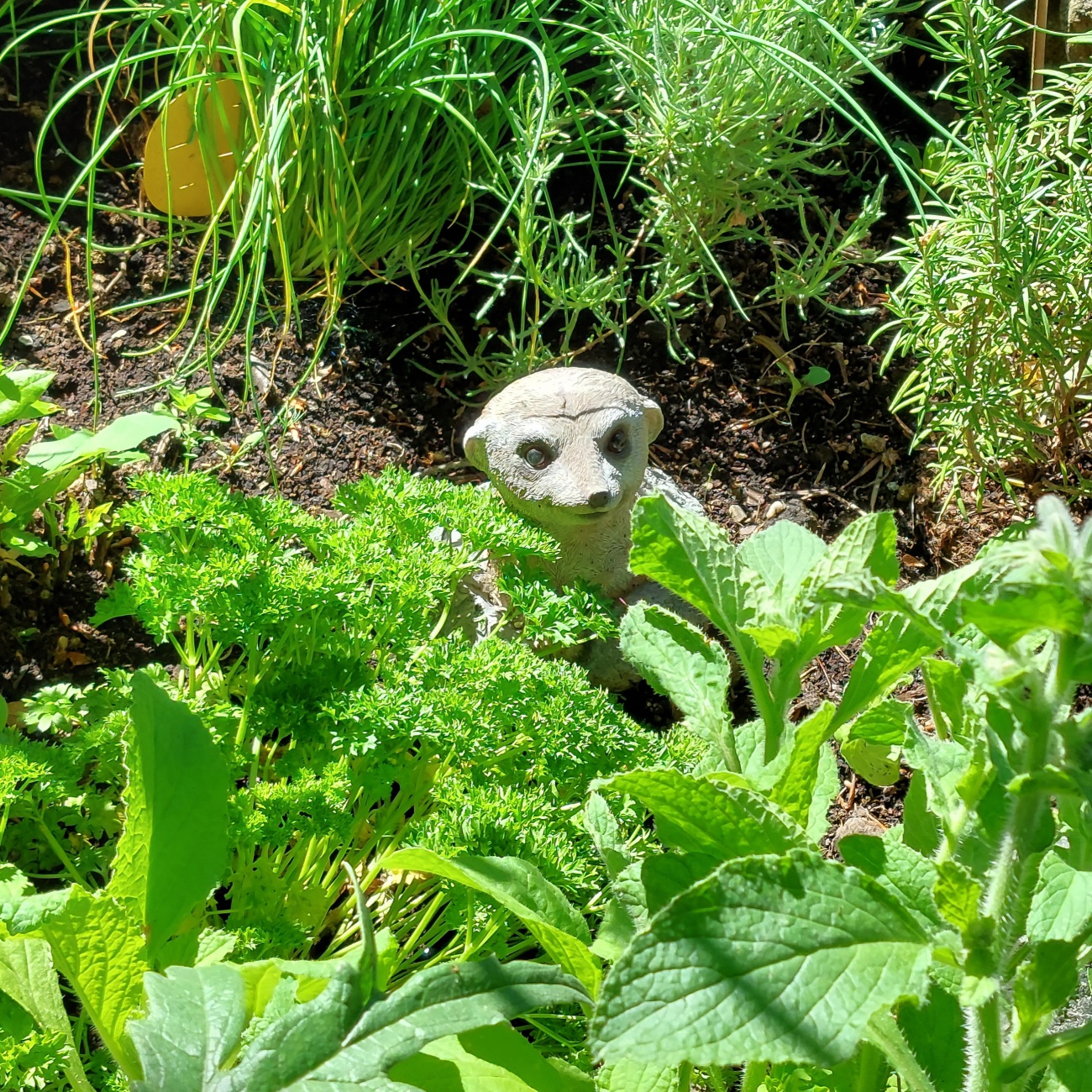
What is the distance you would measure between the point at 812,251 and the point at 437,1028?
8.18ft

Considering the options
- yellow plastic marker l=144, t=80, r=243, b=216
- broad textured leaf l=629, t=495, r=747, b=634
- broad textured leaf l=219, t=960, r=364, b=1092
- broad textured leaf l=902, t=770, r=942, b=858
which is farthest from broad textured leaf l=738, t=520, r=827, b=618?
yellow plastic marker l=144, t=80, r=243, b=216

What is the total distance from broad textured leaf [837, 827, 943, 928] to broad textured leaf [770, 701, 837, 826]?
0.23 feet

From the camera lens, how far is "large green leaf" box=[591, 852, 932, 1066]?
0.91m

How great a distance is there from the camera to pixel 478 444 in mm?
2363

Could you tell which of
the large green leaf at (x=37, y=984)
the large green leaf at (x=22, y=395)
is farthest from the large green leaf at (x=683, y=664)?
the large green leaf at (x=22, y=395)

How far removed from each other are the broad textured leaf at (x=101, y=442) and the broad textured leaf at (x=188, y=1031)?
136 cm

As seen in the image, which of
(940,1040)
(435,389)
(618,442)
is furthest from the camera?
(435,389)

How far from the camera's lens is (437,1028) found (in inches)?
42.1

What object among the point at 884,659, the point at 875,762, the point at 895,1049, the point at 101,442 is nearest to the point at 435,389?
the point at 101,442

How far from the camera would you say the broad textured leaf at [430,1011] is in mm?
1043

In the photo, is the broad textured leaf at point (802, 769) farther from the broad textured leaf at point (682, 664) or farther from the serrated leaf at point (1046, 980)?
the serrated leaf at point (1046, 980)

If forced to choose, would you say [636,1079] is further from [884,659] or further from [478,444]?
[478,444]

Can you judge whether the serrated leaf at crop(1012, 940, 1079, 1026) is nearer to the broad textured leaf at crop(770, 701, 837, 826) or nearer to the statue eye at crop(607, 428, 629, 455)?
the broad textured leaf at crop(770, 701, 837, 826)

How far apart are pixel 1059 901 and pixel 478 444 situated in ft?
5.00
